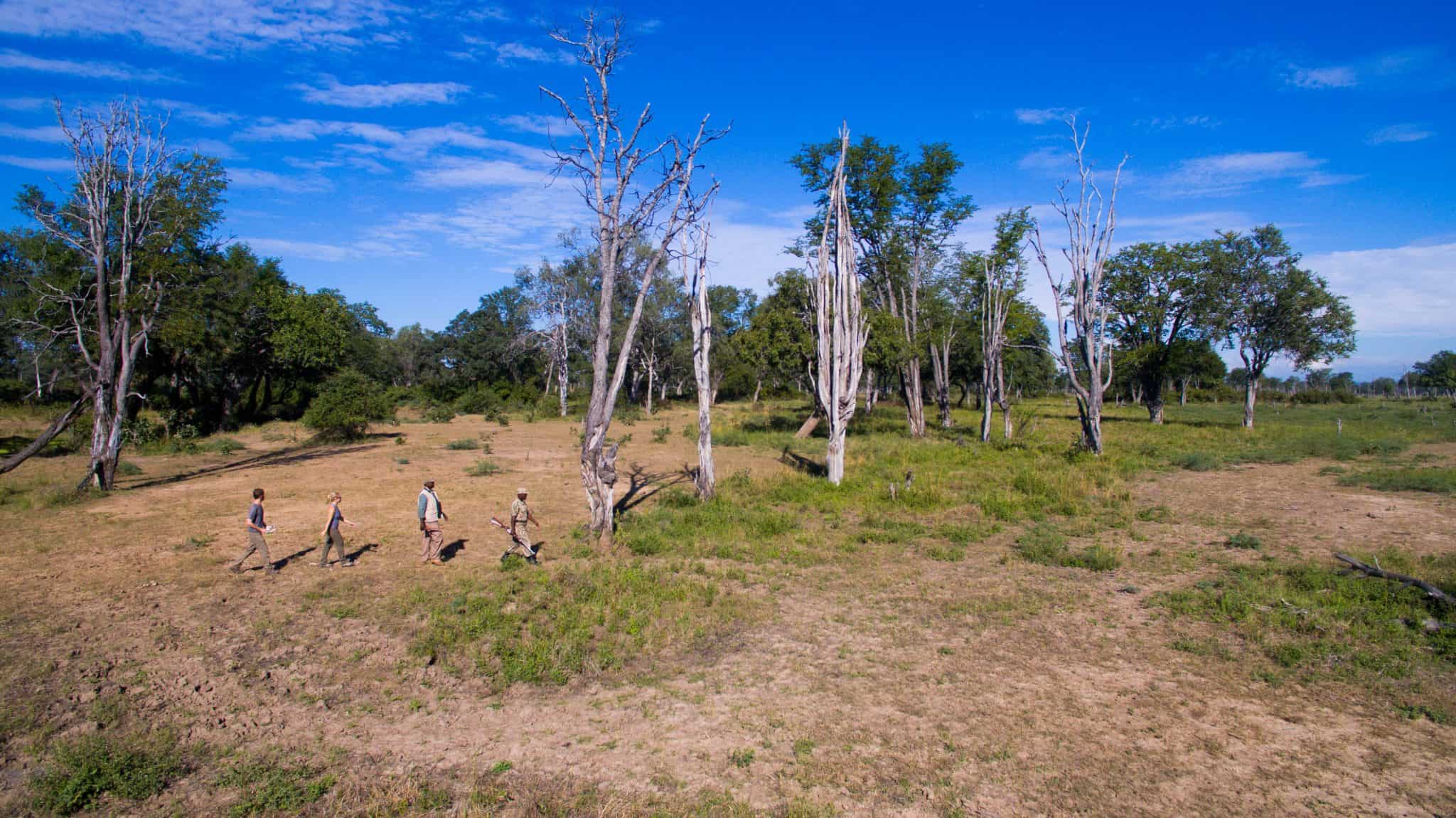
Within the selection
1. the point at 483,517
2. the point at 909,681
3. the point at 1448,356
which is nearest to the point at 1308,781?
the point at 909,681

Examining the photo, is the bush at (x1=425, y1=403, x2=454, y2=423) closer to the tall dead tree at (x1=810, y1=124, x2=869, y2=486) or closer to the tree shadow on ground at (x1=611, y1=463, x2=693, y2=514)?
the tree shadow on ground at (x1=611, y1=463, x2=693, y2=514)

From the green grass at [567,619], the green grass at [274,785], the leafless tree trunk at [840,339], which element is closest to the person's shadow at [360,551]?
the green grass at [567,619]

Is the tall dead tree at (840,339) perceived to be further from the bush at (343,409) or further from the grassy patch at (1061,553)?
the bush at (343,409)

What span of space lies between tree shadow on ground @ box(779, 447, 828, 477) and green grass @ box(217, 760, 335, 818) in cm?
1645

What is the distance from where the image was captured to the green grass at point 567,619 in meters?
8.07

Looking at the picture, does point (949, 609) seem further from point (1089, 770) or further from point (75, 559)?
point (75, 559)

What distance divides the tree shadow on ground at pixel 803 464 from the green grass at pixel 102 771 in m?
16.9

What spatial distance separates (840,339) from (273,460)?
1952 cm

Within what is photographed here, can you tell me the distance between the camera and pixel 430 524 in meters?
11.4

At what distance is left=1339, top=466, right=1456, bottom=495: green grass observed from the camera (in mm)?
16016

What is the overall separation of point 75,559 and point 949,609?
14.1 metres

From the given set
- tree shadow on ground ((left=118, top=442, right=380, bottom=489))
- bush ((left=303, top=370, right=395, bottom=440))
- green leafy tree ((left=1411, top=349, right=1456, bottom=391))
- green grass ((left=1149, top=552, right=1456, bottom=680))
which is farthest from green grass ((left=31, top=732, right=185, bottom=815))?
green leafy tree ((left=1411, top=349, right=1456, bottom=391))

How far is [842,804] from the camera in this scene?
543 centimetres

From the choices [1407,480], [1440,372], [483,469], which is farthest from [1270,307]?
[1440,372]
